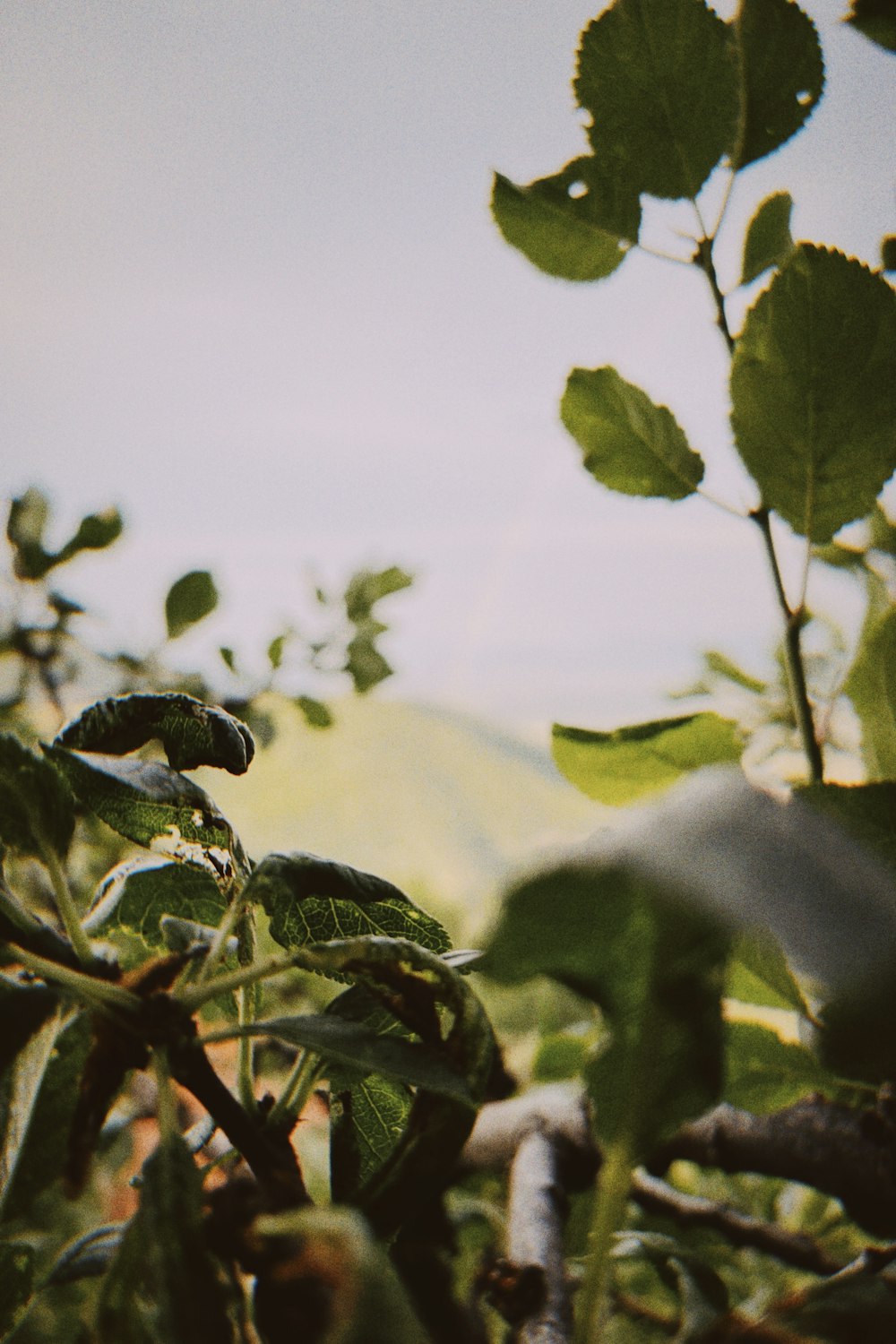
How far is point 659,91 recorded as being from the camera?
0.35 meters

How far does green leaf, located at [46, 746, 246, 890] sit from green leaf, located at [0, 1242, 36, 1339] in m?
0.16

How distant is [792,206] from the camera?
375mm

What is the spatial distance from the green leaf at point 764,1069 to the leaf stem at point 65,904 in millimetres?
285

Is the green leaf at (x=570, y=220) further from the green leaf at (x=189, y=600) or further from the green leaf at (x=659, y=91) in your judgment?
the green leaf at (x=189, y=600)

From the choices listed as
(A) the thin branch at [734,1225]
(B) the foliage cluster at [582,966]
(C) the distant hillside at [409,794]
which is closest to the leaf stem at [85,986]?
(B) the foliage cluster at [582,966]

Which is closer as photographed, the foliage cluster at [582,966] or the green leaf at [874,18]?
the foliage cluster at [582,966]

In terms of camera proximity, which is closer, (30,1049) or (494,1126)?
(30,1049)

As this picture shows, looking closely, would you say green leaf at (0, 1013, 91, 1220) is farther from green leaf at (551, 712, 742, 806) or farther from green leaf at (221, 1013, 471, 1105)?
green leaf at (551, 712, 742, 806)

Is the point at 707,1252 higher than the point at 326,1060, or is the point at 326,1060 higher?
the point at 326,1060

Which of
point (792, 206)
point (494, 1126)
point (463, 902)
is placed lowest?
point (463, 902)

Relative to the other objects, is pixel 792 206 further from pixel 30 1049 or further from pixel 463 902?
pixel 463 902

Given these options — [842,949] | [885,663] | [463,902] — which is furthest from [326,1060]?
[463,902]

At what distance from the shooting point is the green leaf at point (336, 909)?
245 mm

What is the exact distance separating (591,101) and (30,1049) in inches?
17.0
